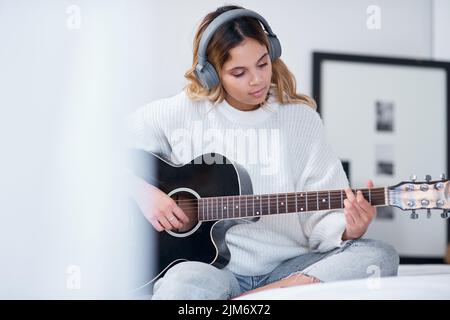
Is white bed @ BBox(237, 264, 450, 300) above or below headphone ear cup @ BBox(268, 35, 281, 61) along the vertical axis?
Answer: below

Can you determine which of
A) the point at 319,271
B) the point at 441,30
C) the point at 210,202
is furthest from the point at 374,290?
the point at 441,30

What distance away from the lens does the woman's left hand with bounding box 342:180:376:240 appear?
1146 millimetres

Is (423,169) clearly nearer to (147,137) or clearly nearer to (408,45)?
(408,45)

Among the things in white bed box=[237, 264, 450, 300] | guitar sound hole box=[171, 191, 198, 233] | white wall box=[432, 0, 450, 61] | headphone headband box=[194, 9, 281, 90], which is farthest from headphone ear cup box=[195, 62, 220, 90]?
white wall box=[432, 0, 450, 61]

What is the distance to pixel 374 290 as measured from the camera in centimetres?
100

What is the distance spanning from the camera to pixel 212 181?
1247 mm

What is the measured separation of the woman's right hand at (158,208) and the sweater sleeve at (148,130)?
8 centimetres

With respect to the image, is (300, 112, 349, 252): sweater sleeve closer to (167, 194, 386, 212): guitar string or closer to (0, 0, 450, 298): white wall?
(167, 194, 386, 212): guitar string

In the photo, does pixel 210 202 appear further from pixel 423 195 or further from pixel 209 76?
pixel 423 195

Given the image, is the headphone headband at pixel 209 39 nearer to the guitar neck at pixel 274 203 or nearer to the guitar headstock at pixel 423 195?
the guitar neck at pixel 274 203

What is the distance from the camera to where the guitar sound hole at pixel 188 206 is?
1240 millimetres

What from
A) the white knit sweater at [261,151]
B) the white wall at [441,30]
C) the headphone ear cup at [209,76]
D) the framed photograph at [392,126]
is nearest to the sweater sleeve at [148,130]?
the white knit sweater at [261,151]

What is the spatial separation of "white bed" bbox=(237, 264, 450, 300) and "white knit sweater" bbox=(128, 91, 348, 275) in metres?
0.20

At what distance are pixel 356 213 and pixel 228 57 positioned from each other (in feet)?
1.40
